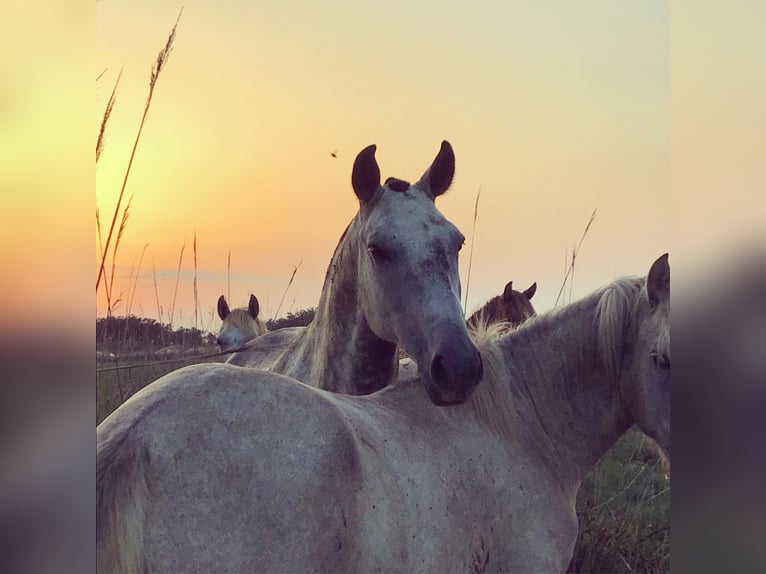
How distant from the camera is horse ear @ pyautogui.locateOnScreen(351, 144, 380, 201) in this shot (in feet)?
6.55

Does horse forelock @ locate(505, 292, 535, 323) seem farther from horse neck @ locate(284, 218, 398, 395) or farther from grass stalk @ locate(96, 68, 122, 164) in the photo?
grass stalk @ locate(96, 68, 122, 164)

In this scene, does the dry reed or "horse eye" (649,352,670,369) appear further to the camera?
the dry reed

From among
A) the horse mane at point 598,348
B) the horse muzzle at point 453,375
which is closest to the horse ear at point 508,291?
the horse mane at point 598,348

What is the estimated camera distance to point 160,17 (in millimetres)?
2025

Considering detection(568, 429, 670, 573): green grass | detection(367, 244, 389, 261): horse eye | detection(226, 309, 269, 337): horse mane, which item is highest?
detection(367, 244, 389, 261): horse eye

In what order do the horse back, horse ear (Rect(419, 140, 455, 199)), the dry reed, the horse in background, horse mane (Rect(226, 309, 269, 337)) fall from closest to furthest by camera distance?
the horse back → horse ear (Rect(419, 140, 455, 199)) → the dry reed → the horse in background → horse mane (Rect(226, 309, 269, 337))

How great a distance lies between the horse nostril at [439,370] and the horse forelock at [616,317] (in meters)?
0.45

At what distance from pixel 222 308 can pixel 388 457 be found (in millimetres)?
1719

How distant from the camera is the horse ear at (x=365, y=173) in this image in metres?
2.00

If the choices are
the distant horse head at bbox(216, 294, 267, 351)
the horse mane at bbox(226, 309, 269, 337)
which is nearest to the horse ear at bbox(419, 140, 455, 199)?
the distant horse head at bbox(216, 294, 267, 351)

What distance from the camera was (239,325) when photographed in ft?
11.0

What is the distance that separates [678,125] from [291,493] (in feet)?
2.77

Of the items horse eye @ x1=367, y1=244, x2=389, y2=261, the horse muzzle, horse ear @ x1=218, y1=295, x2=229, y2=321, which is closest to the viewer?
the horse muzzle

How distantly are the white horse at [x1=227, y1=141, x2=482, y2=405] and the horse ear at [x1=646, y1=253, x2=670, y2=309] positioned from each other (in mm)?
457
